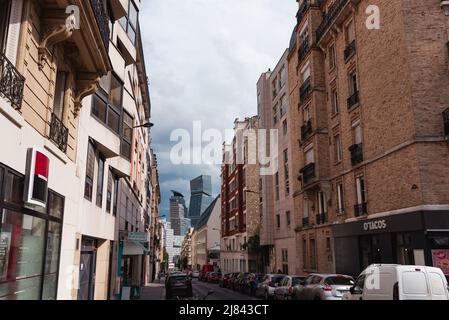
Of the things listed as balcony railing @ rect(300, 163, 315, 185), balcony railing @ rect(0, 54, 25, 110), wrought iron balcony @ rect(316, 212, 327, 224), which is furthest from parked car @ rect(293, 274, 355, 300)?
balcony railing @ rect(0, 54, 25, 110)

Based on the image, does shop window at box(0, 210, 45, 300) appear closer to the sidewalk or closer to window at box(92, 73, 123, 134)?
window at box(92, 73, 123, 134)

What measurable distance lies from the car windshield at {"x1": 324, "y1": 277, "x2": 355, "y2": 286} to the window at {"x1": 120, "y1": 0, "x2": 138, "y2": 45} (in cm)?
1404

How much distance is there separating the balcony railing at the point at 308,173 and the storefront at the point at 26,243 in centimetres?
2115

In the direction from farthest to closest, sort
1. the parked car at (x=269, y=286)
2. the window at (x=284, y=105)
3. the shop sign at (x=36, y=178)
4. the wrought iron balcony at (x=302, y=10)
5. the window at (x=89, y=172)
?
the window at (x=284, y=105) → the wrought iron balcony at (x=302, y=10) → the parked car at (x=269, y=286) → the window at (x=89, y=172) → the shop sign at (x=36, y=178)

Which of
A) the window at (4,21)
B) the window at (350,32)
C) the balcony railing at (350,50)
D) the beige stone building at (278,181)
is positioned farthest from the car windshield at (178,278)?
the window at (4,21)

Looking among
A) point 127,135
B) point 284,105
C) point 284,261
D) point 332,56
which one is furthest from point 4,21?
point 284,261

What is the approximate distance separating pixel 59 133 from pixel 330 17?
73.9 ft

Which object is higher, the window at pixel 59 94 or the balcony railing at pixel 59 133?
the window at pixel 59 94

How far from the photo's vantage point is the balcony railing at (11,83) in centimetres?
688

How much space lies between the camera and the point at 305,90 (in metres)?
31.5

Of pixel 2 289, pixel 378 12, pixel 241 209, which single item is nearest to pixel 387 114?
pixel 378 12

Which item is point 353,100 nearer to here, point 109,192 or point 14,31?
point 109,192

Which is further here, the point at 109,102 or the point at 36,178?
the point at 109,102

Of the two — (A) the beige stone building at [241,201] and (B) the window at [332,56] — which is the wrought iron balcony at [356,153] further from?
(A) the beige stone building at [241,201]
